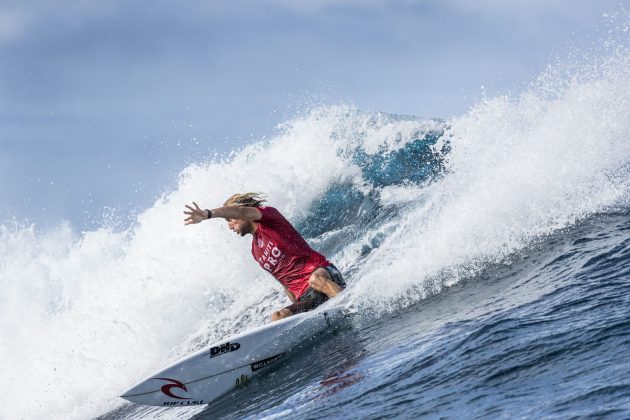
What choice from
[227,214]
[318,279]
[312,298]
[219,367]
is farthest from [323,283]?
[219,367]

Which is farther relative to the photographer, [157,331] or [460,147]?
[460,147]

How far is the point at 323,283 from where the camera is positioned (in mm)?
8297

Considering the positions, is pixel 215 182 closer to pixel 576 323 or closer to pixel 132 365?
pixel 132 365

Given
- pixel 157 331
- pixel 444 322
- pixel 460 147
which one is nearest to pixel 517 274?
pixel 444 322

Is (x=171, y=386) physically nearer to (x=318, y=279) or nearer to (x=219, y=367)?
(x=219, y=367)

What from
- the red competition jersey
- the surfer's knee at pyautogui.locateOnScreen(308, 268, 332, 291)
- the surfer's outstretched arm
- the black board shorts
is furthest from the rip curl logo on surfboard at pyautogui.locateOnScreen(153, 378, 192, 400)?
the surfer's knee at pyautogui.locateOnScreen(308, 268, 332, 291)

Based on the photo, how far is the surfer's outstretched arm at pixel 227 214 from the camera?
697 cm

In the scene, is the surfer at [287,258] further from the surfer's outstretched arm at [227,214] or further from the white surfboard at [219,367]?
the white surfboard at [219,367]

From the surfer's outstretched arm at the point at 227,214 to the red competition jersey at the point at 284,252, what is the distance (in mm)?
143

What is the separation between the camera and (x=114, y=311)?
1449 centimetres

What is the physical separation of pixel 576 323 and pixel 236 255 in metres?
10.7

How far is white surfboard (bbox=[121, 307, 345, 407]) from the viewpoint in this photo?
6.89m

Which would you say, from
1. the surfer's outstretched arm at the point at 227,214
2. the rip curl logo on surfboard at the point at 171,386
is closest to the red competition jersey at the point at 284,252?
the surfer's outstretched arm at the point at 227,214

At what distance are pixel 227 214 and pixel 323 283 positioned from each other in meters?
1.60
